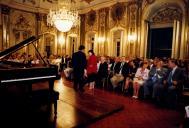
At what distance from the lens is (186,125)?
2.69 metres

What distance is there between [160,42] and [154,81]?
411 centimetres

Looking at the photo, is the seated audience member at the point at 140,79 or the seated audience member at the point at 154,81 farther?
the seated audience member at the point at 140,79

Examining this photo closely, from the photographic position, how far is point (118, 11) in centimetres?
998

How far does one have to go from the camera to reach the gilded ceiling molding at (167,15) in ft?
25.8

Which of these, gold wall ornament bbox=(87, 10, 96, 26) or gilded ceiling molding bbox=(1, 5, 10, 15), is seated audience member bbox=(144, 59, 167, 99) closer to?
gold wall ornament bbox=(87, 10, 96, 26)

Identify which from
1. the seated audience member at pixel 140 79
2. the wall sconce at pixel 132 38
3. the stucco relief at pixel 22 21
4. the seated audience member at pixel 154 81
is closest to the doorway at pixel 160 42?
the wall sconce at pixel 132 38

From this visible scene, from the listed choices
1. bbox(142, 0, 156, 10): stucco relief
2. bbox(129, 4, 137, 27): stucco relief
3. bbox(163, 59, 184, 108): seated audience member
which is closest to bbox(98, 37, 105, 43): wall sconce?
bbox(129, 4, 137, 27): stucco relief

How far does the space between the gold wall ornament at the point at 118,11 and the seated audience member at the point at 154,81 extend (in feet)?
17.0

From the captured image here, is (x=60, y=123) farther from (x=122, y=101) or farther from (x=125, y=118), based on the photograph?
(x=122, y=101)

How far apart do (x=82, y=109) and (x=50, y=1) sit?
396 inches

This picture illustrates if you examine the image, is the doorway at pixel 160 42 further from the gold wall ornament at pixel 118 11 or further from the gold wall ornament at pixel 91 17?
the gold wall ornament at pixel 91 17

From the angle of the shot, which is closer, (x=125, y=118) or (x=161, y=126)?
(x=161, y=126)

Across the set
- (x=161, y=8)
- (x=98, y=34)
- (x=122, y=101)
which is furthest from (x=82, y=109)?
(x=98, y=34)

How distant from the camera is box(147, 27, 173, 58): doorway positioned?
27.6ft
